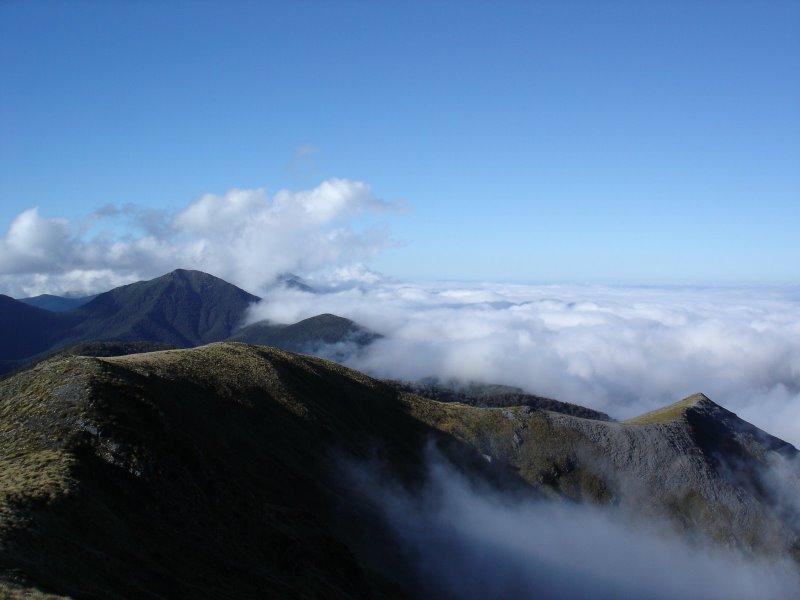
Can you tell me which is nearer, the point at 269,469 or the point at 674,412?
the point at 269,469

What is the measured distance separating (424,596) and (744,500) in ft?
344

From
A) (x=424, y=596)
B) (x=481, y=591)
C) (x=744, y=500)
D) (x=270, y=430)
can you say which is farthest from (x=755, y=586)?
(x=270, y=430)

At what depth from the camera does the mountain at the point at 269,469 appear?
32.3 meters

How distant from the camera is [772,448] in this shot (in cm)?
15850

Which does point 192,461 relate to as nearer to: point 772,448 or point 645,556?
point 645,556

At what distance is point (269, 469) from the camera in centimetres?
7525

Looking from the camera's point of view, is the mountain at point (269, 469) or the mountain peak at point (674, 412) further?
the mountain peak at point (674, 412)

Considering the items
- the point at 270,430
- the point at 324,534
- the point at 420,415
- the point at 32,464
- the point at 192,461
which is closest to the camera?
the point at 32,464

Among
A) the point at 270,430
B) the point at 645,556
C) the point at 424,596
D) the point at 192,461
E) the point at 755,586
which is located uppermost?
the point at 192,461

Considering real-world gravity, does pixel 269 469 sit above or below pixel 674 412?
above

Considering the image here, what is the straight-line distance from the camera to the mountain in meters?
32.3

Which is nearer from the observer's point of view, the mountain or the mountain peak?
the mountain

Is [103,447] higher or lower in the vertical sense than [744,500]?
higher

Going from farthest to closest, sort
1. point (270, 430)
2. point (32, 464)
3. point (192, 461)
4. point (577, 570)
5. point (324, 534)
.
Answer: point (577, 570)
point (270, 430)
point (324, 534)
point (192, 461)
point (32, 464)
